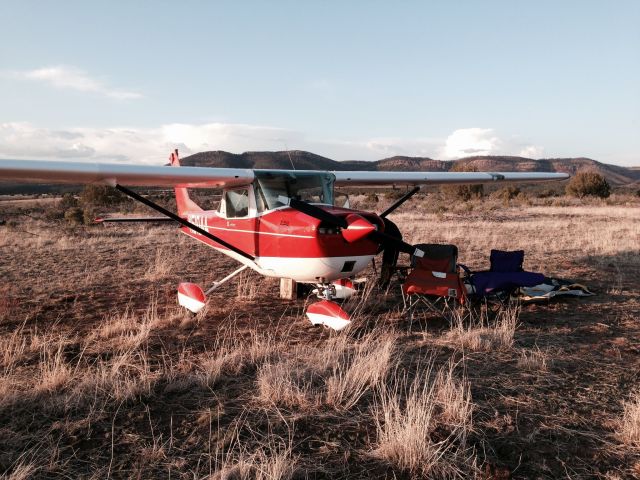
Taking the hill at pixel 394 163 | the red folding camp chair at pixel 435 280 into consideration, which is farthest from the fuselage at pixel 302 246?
the hill at pixel 394 163

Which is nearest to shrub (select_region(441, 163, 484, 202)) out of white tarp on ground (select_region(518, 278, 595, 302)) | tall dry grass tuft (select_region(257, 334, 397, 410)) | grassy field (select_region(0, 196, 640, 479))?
white tarp on ground (select_region(518, 278, 595, 302))

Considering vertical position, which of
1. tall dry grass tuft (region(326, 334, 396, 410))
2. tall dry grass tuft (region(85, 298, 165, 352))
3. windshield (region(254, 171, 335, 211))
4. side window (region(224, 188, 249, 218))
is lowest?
tall dry grass tuft (region(85, 298, 165, 352))

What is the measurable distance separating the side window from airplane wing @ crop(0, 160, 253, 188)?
258 mm

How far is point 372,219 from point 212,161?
310 feet

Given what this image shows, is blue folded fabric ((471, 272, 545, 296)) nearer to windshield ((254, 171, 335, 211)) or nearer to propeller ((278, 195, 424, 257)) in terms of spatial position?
propeller ((278, 195, 424, 257))

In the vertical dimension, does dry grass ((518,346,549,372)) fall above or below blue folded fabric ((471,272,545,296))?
below

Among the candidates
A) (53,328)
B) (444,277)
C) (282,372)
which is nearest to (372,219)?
(444,277)

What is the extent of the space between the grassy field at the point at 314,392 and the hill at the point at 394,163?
7720cm

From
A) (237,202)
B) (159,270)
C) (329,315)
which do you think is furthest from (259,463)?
(159,270)

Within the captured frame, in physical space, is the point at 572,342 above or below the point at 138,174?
below

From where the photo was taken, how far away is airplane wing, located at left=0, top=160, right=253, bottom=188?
561 centimetres

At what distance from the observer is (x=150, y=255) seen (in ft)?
41.2

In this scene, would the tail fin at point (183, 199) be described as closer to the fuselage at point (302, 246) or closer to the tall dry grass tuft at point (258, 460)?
the fuselage at point (302, 246)

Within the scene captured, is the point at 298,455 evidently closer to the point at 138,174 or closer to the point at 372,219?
the point at 372,219
